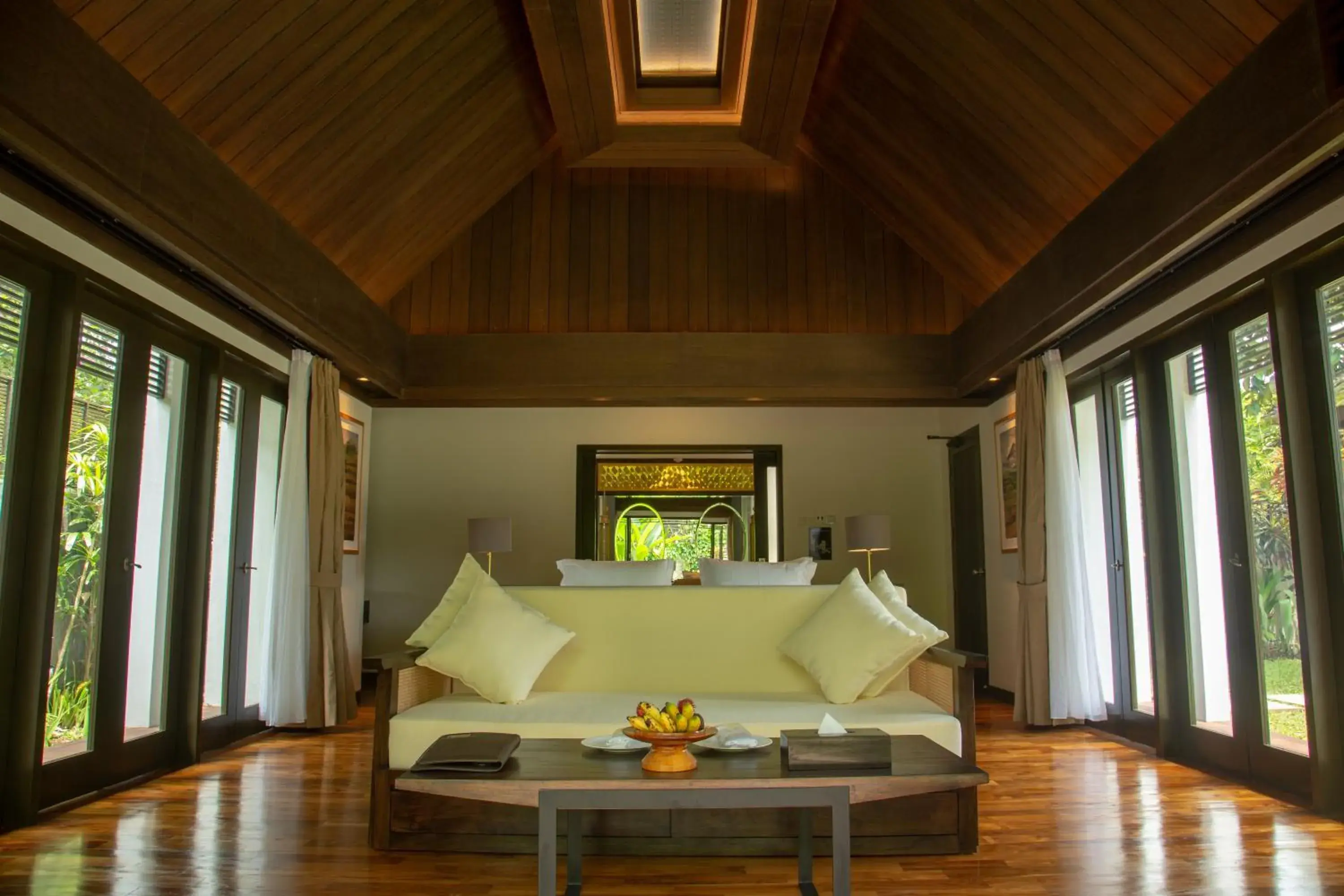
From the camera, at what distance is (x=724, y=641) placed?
3.71m

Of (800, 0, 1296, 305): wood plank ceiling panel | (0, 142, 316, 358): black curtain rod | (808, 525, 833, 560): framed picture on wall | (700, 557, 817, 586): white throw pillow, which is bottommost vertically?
(700, 557, 817, 586): white throw pillow

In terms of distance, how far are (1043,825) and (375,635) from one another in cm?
545

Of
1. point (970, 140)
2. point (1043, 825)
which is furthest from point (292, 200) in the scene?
point (1043, 825)

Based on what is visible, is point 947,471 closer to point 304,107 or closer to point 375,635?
point 375,635

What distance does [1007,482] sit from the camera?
6.48m

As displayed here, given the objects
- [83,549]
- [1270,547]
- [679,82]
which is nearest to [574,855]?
[83,549]

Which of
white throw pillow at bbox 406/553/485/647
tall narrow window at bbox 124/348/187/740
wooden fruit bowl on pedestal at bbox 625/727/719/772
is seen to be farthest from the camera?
tall narrow window at bbox 124/348/187/740

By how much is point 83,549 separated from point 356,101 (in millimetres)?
2424

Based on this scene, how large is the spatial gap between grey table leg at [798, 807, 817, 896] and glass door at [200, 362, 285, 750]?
3.28 m

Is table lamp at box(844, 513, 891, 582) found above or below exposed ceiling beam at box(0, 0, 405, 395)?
below

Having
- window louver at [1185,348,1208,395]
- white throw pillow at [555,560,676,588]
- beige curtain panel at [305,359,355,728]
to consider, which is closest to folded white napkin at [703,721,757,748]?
white throw pillow at [555,560,676,588]

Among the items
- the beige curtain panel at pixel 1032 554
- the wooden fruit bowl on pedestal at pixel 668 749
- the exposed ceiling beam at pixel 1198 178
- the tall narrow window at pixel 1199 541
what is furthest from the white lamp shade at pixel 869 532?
the wooden fruit bowl on pedestal at pixel 668 749

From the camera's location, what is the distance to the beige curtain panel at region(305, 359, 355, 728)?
5406mm

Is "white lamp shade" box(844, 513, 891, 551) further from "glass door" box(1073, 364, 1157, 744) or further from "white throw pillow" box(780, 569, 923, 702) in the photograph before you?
"white throw pillow" box(780, 569, 923, 702)
